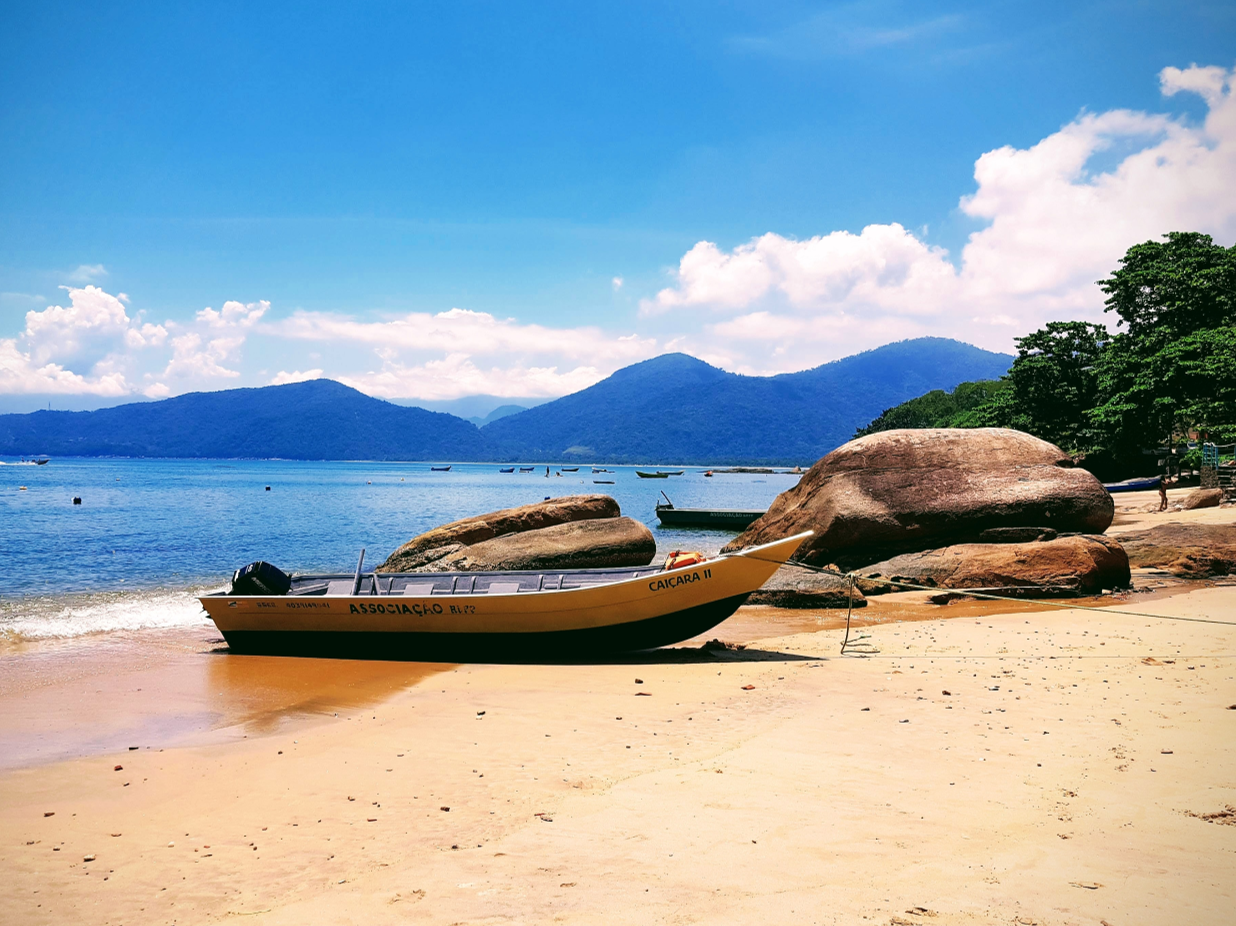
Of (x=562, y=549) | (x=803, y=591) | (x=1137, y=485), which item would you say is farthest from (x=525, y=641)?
(x=1137, y=485)

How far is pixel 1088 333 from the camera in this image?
51.2 m

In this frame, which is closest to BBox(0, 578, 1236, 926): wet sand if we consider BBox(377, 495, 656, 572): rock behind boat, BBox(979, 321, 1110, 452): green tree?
BBox(377, 495, 656, 572): rock behind boat

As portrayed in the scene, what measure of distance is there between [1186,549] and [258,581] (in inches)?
809

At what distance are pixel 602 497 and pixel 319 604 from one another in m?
12.7

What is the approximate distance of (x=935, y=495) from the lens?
18453 mm

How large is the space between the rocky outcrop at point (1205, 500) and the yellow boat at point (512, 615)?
76.6 ft

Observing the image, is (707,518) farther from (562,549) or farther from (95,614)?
(95,614)

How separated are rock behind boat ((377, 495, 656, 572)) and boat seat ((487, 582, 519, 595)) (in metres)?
6.04

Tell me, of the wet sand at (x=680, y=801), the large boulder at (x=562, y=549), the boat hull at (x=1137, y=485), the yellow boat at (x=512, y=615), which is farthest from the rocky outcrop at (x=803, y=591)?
the boat hull at (x=1137, y=485)

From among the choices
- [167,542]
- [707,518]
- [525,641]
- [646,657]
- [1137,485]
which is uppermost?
[1137,485]

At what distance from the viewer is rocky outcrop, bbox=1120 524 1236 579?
1678 cm

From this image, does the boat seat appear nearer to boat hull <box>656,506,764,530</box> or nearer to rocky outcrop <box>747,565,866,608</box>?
rocky outcrop <box>747,565,866,608</box>

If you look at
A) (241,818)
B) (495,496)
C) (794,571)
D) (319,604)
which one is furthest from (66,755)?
(495,496)

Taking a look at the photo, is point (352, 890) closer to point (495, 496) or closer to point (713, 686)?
point (713, 686)
